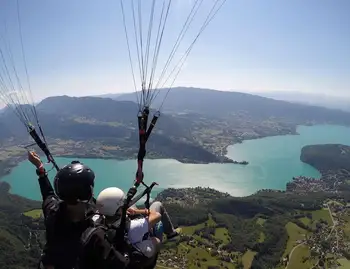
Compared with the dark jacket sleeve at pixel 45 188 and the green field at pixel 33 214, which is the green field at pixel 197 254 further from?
the dark jacket sleeve at pixel 45 188

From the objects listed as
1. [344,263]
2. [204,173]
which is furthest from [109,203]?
[204,173]

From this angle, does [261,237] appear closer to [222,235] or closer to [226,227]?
[226,227]

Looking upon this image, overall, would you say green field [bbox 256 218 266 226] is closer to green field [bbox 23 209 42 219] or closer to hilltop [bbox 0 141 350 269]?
hilltop [bbox 0 141 350 269]

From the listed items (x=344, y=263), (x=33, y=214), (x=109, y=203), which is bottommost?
(x=344, y=263)

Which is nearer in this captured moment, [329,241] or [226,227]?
[329,241]

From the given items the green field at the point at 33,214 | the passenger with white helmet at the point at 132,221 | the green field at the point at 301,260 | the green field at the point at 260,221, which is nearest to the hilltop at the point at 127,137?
the green field at the point at 260,221

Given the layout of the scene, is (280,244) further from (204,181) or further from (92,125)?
(92,125)
